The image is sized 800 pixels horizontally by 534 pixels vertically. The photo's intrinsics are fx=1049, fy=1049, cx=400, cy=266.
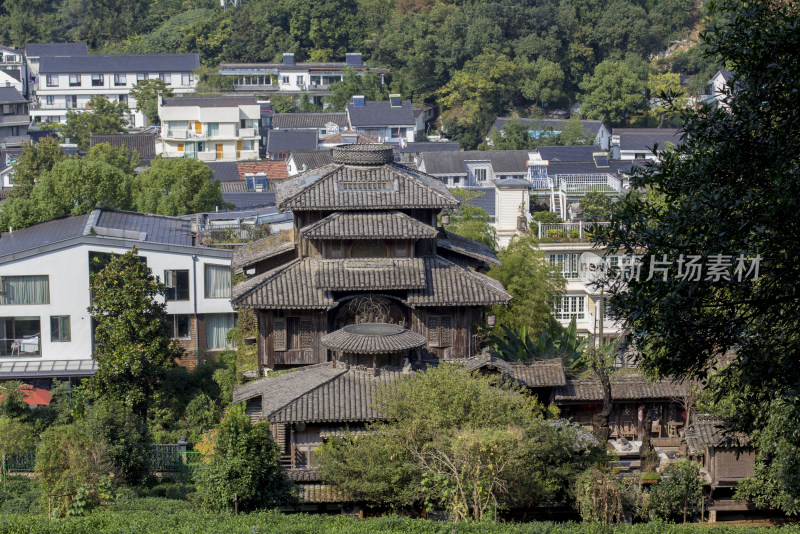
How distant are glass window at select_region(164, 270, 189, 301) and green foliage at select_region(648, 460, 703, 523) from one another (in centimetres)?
1684

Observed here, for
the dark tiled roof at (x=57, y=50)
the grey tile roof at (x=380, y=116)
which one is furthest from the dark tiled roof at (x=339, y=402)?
the dark tiled roof at (x=57, y=50)

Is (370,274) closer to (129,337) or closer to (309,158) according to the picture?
(129,337)

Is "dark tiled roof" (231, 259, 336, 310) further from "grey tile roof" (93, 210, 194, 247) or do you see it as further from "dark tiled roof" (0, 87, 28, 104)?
"dark tiled roof" (0, 87, 28, 104)

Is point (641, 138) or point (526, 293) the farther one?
point (641, 138)

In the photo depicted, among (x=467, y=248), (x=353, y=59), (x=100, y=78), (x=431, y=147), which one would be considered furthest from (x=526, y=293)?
(x=100, y=78)

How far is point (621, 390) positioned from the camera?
26.8m

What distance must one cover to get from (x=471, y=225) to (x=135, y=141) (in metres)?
41.6

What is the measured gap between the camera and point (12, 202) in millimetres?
37344

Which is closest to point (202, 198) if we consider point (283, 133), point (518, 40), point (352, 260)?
point (352, 260)

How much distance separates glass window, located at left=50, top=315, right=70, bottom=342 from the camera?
32.0 meters

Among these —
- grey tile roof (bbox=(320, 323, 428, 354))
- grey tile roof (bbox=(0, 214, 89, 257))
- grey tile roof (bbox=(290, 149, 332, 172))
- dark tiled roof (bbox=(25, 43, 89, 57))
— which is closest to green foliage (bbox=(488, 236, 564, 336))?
grey tile roof (bbox=(320, 323, 428, 354))

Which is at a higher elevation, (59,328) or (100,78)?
(100,78)

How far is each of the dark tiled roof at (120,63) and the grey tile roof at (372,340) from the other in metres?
70.6

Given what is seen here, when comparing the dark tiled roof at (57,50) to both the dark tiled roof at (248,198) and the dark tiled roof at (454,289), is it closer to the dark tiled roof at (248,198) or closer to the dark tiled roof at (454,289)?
the dark tiled roof at (248,198)
